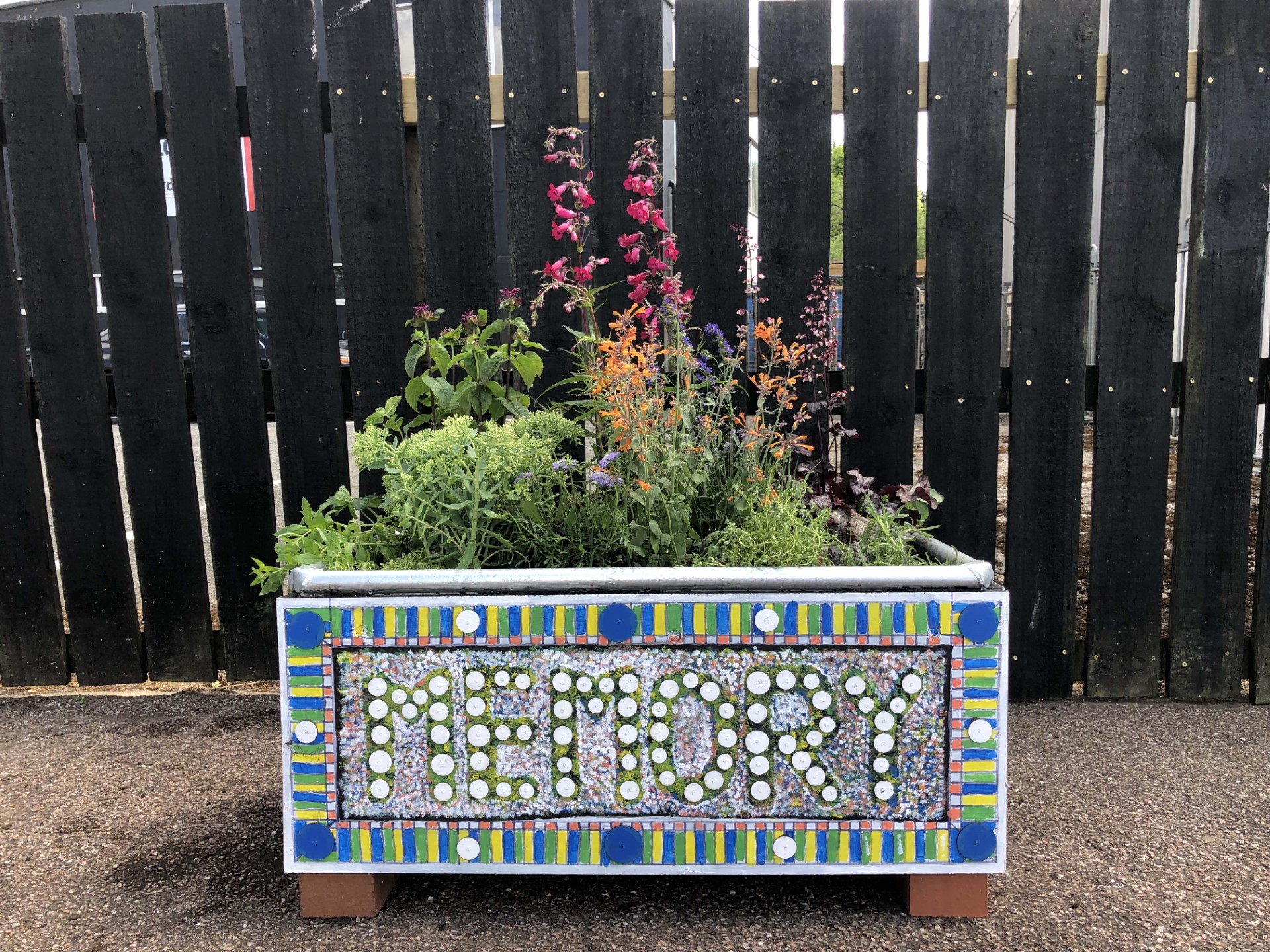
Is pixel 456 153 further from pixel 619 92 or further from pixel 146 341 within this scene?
pixel 146 341

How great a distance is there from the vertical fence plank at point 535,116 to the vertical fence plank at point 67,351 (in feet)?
4.31

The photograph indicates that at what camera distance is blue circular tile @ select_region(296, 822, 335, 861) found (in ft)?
6.07

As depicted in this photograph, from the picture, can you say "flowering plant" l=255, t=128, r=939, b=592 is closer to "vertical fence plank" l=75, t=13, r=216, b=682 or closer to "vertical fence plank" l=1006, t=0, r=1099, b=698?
"vertical fence plank" l=1006, t=0, r=1099, b=698

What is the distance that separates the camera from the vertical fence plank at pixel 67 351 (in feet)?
9.41

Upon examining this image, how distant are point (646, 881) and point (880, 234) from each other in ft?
6.16

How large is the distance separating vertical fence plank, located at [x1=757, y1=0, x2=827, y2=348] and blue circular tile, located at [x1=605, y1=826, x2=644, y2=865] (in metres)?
1.55

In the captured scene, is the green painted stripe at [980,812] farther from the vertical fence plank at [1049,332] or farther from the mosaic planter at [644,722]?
the vertical fence plank at [1049,332]

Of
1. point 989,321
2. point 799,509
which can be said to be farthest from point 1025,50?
point 799,509

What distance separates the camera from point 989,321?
282cm

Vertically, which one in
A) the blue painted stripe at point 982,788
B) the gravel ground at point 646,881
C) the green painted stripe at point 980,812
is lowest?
the gravel ground at point 646,881

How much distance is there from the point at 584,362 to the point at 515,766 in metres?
0.94

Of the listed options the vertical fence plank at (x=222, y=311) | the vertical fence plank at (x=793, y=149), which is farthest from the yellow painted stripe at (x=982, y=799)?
the vertical fence plank at (x=222, y=311)

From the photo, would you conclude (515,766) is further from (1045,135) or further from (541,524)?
(1045,135)

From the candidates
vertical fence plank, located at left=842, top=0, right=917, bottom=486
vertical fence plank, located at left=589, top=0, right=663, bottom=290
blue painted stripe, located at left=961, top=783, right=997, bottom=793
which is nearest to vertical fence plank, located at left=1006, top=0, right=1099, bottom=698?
vertical fence plank, located at left=842, top=0, right=917, bottom=486
